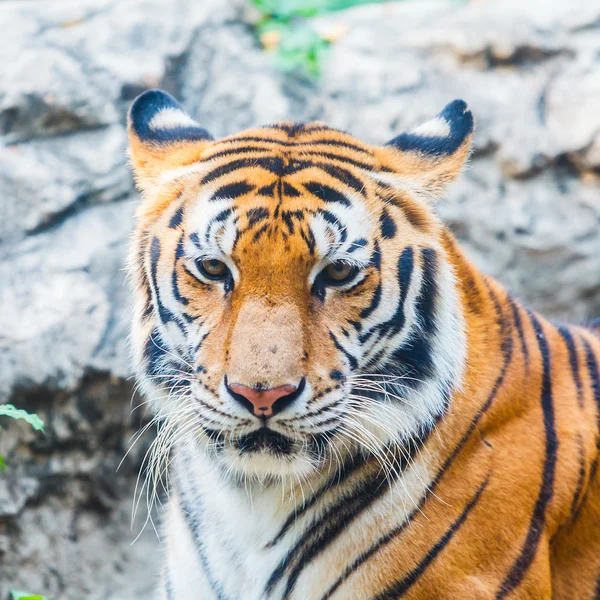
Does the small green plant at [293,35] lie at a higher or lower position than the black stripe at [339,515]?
higher

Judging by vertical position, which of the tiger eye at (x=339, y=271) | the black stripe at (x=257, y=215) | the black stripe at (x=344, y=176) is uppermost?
the black stripe at (x=344, y=176)

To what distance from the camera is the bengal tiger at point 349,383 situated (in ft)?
6.69

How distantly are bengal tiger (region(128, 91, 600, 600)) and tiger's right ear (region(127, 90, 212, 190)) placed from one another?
13 millimetres

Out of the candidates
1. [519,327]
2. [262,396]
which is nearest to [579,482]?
[519,327]

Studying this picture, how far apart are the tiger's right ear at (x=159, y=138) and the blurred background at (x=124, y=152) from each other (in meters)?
1.18

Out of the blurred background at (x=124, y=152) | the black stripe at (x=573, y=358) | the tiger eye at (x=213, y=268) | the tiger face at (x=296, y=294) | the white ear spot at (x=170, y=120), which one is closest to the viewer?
the tiger face at (x=296, y=294)

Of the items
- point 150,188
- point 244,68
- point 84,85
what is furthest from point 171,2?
point 150,188

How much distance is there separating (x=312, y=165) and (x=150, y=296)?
0.57 meters

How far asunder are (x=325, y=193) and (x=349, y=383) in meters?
0.49

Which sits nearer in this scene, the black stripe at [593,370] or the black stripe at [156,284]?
the black stripe at [156,284]

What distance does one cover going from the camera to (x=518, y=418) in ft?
7.57

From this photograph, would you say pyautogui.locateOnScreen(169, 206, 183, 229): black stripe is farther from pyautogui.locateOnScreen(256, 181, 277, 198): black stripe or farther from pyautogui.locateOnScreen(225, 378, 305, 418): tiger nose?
pyautogui.locateOnScreen(225, 378, 305, 418): tiger nose

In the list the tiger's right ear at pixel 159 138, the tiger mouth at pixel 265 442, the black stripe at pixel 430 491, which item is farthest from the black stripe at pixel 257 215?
the black stripe at pixel 430 491

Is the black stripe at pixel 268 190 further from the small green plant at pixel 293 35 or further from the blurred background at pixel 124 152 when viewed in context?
the small green plant at pixel 293 35
